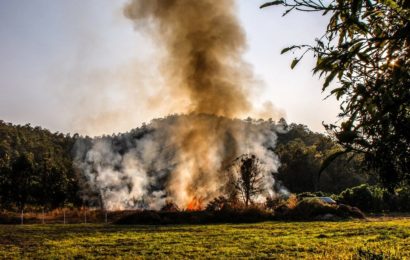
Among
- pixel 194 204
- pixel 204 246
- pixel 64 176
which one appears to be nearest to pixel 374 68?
pixel 204 246

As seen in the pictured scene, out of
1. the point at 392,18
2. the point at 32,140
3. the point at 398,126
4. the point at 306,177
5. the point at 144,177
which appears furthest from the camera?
the point at 32,140

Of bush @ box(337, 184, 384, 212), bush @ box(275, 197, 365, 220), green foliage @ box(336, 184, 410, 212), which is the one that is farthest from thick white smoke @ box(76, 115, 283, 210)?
bush @ box(275, 197, 365, 220)

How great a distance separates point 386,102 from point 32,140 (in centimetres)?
13180

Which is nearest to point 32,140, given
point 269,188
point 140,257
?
point 269,188

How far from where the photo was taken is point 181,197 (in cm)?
5462

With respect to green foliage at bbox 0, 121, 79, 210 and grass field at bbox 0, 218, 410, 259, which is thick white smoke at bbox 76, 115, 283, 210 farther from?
grass field at bbox 0, 218, 410, 259

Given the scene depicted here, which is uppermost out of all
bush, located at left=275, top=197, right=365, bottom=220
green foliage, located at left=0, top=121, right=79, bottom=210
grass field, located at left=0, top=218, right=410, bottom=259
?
green foliage, located at left=0, top=121, right=79, bottom=210

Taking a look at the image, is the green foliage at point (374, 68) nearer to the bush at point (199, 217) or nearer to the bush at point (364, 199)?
the bush at point (199, 217)

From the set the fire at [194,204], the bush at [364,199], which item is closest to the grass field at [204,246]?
the fire at [194,204]

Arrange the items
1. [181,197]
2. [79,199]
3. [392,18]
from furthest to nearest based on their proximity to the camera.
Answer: [79,199] → [181,197] → [392,18]

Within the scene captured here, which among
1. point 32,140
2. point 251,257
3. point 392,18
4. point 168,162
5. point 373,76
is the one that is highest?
point 32,140

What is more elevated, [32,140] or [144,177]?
[32,140]

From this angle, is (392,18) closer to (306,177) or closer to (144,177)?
(144,177)

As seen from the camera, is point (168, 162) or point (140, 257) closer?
point (140, 257)
